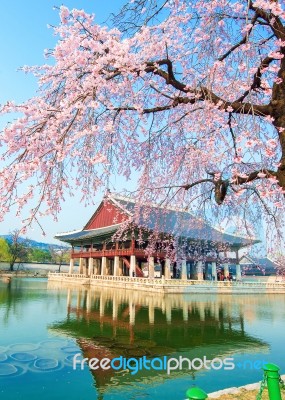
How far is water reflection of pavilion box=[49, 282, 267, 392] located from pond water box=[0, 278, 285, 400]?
0.03 metres

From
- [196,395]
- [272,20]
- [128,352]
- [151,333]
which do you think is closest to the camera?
[196,395]

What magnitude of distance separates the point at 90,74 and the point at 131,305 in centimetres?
1530

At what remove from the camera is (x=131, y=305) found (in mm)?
17562

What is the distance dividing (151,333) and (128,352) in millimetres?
2449

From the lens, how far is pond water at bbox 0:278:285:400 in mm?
6266

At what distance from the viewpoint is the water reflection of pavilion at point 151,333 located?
8.27m

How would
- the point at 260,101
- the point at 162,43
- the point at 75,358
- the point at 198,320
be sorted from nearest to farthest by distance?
the point at 162,43 → the point at 260,101 → the point at 75,358 → the point at 198,320

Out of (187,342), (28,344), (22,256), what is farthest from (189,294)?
(22,256)

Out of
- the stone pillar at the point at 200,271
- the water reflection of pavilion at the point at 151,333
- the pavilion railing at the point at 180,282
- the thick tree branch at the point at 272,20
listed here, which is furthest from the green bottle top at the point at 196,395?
the stone pillar at the point at 200,271

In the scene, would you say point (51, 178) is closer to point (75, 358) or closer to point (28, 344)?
point (75, 358)

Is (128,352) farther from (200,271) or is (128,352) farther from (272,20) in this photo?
(200,271)

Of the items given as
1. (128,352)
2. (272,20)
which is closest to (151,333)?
(128,352)

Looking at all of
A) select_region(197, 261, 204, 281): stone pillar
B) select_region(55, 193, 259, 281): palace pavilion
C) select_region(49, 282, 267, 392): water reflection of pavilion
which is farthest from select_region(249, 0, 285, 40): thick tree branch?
select_region(197, 261, 204, 281): stone pillar

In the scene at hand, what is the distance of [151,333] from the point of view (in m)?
10.7
